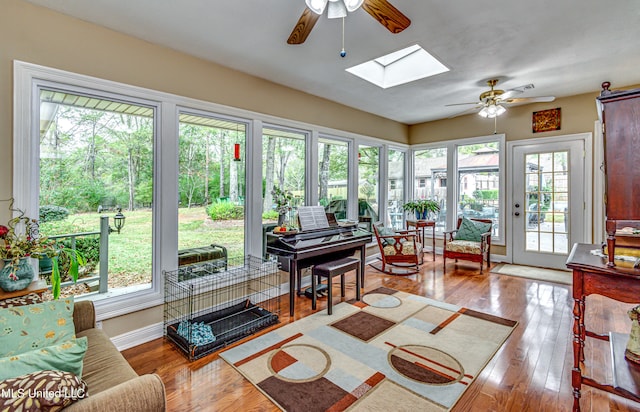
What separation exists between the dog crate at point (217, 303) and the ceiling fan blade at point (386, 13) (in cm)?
254

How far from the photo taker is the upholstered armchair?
4.64 m

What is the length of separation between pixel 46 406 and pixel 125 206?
→ 2.15m

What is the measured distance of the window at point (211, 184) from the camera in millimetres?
3119

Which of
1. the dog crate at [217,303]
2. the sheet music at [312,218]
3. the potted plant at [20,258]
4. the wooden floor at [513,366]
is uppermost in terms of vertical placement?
the sheet music at [312,218]

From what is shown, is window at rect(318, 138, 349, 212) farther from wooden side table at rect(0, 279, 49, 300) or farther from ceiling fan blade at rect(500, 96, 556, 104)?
wooden side table at rect(0, 279, 49, 300)

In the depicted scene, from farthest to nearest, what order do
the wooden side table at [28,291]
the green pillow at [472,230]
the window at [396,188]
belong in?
the window at [396,188] < the green pillow at [472,230] < the wooden side table at [28,291]

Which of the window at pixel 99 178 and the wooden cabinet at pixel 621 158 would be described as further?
the window at pixel 99 178

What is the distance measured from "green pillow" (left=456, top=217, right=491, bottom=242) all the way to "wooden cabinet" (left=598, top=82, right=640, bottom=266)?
3.45 metres

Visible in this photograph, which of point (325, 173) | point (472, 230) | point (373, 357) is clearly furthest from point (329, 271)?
point (472, 230)

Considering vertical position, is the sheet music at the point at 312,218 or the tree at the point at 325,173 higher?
the tree at the point at 325,173

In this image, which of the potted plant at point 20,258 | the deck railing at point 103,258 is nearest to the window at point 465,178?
the deck railing at point 103,258

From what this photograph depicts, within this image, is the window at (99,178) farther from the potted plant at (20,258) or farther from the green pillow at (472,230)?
the green pillow at (472,230)

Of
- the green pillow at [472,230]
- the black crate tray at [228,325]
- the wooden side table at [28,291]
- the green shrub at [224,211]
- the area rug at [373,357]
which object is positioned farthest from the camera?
the green pillow at [472,230]

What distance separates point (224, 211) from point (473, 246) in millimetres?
3810
